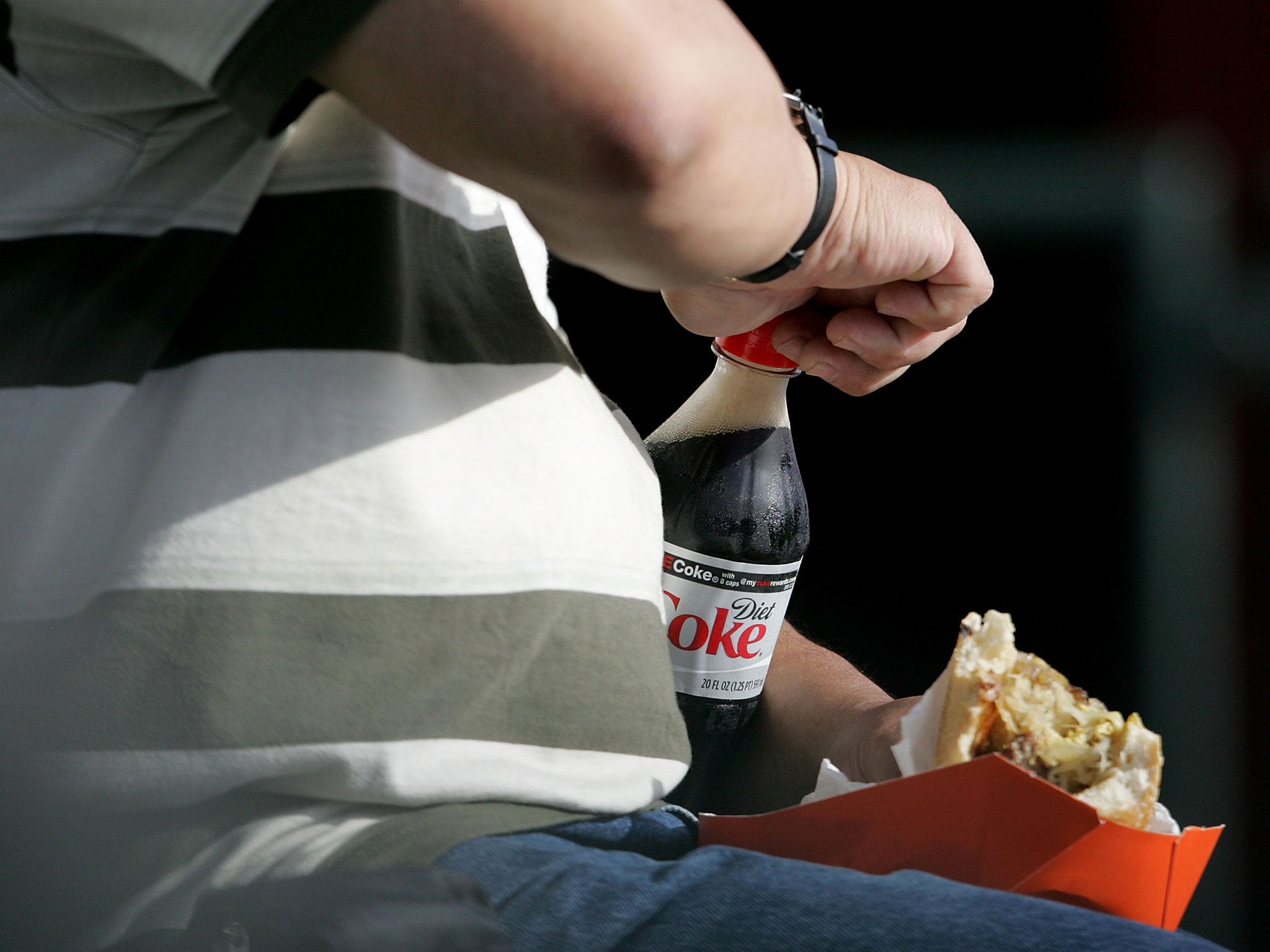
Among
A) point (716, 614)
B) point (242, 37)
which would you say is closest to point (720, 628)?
point (716, 614)

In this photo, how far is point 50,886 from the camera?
479 millimetres

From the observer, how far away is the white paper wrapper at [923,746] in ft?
2.05

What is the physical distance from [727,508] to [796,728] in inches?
8.0

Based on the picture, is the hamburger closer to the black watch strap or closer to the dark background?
the black watch strap

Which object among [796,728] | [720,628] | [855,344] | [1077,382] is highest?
[855,344]

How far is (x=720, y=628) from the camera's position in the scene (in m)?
0.76

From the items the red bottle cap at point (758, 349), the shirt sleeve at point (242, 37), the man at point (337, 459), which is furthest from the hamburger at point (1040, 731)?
the shirt sleeve at point (242, 37)

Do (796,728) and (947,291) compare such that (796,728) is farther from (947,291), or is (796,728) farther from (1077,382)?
(1077,382)

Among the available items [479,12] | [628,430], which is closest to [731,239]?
[479,12]

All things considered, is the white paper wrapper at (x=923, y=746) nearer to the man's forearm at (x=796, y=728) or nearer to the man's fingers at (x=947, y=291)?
the man's forearm at (x=796, y=728)

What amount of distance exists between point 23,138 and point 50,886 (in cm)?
35

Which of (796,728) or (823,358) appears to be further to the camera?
(796,728)

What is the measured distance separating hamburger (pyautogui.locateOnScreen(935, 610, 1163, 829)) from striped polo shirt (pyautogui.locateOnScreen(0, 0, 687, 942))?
211 millimetres

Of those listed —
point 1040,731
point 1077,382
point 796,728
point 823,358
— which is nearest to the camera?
point 1040,731
